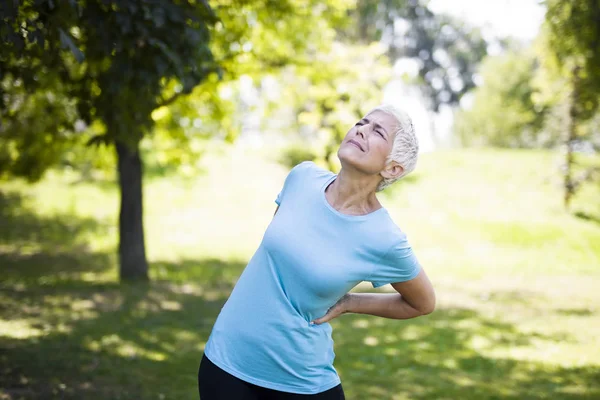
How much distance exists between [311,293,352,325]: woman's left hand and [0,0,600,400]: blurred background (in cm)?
208

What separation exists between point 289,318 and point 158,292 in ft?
29.1

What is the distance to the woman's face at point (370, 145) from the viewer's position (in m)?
2.36

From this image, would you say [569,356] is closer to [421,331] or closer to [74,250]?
[421,331]

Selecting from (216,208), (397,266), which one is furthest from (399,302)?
(216,208)

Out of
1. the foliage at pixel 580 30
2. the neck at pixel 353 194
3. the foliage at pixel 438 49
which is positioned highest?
the foliage at pixel 438 49

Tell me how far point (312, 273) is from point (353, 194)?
35 cm

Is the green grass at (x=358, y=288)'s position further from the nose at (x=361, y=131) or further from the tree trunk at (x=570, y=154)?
the nose at (x=361, y=131)

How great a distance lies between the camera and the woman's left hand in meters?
2.35

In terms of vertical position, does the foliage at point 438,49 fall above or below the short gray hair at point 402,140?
above

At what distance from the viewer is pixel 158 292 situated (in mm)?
10734

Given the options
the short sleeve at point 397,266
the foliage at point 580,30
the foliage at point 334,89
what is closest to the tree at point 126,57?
the foliage at point 334,89

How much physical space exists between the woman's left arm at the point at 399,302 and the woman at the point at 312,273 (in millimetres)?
46

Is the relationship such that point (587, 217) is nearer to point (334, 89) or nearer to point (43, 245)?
point (334, 89)

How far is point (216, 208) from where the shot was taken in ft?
66.6
